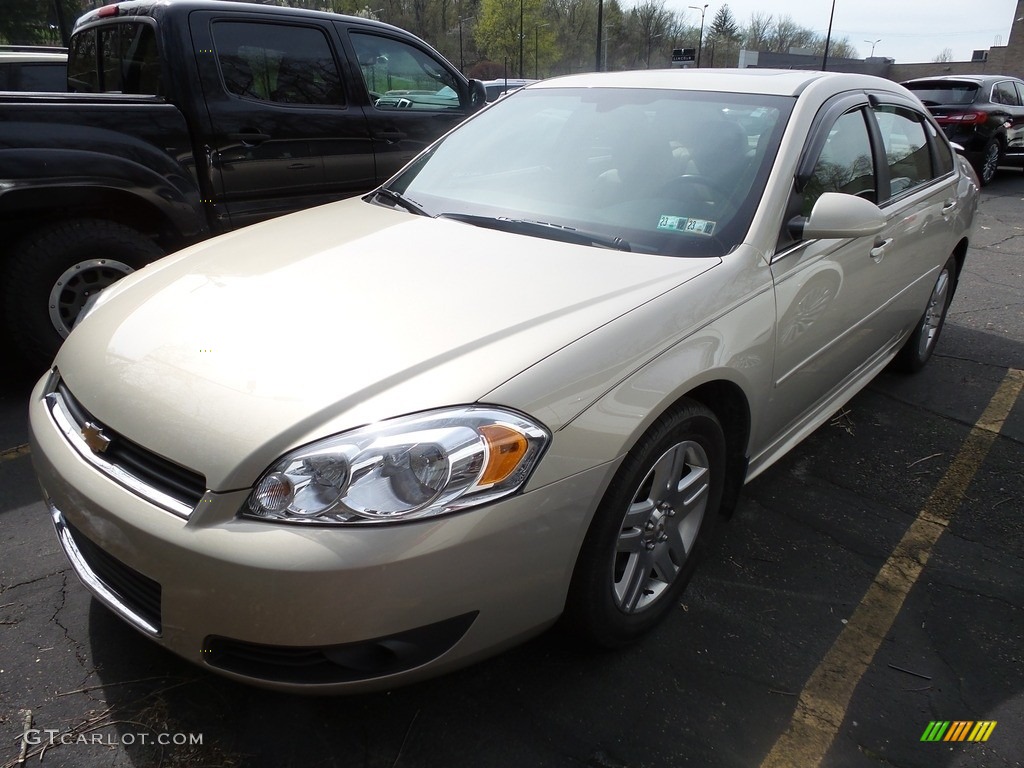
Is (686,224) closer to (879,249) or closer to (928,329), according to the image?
(879,249)

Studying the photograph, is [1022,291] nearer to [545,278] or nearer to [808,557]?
[808,557]

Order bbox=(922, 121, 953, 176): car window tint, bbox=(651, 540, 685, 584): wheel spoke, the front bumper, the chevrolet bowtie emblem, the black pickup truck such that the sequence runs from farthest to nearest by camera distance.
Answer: bbox=(922, 121, 953, 176): car window tint, the black pickup truck, bbox=(651, 540, 685, 584): wheel spoke, the chevrolet bowtie emblem, the front bumper

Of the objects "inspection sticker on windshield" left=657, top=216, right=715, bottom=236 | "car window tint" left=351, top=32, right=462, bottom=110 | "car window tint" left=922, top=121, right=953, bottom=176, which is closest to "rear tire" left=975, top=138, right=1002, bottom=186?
"car window tint" left=922, top=121, right=953, bottom=176

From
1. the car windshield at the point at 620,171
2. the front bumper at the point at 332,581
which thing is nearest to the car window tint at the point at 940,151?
the car windshield at the point at 620,171

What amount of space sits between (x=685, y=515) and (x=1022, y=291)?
588 cm

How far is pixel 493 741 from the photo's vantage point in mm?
1889

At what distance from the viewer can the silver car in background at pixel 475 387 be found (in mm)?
1563

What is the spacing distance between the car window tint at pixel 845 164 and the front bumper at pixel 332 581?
1610mm

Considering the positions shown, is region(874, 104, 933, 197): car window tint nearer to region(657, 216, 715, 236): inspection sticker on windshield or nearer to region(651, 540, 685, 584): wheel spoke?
region(657, 216, 715, 236): inspection sticker on windshield

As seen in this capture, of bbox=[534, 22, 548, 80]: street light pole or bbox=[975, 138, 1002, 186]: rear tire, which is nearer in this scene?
bbox=[975, 138, 1002, 186]: rear tire

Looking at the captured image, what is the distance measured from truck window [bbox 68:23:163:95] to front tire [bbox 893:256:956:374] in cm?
459

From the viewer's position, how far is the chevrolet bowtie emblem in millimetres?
1796

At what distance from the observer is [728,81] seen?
295cm

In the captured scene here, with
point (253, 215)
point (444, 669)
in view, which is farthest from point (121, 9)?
point (444, 669)
